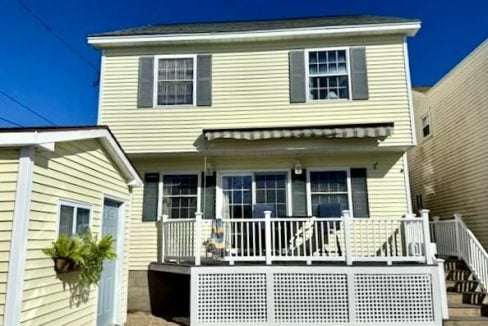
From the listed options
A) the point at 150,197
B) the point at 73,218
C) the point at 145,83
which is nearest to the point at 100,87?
the point at 145,83

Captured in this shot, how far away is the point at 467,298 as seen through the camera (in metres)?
7.77

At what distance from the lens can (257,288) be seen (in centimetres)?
743

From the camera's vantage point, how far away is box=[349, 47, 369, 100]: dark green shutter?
9477 mm

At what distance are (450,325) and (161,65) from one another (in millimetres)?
8584

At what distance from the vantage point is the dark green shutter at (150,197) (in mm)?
9789

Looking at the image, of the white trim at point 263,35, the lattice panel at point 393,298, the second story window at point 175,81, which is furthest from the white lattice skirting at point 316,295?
the white trim at point 263,35

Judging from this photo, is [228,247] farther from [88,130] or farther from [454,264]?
[454,264]

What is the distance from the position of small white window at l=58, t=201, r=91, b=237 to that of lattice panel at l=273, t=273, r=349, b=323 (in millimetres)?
3579

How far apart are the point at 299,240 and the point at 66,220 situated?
5.17 meters

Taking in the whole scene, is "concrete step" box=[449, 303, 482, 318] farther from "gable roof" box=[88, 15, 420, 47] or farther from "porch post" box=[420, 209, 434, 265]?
"gable roof" box=[88, 15, 420, 47]

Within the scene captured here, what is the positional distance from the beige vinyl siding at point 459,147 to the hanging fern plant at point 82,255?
862 cm

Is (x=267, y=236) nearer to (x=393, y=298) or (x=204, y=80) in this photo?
(x=393, y=298)

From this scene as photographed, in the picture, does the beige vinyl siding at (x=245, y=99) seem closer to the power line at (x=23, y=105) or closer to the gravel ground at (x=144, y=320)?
the gravel ground at (x=144, y=320)

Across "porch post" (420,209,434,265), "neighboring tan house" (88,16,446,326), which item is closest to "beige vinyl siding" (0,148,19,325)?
"neighboring tan house" (88,16,446,326)
